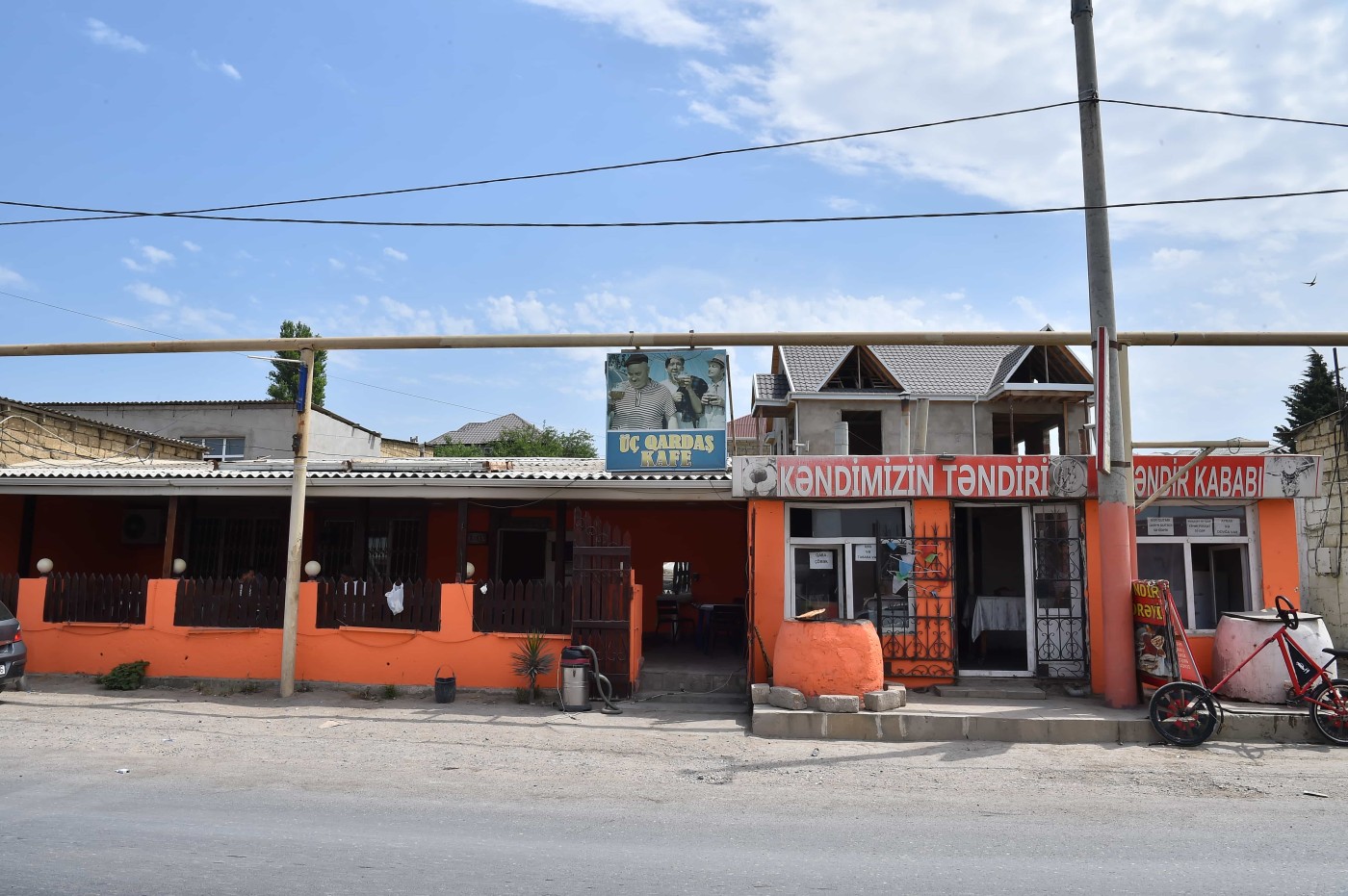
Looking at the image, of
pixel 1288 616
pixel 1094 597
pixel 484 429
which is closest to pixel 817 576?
pixel 1094 597

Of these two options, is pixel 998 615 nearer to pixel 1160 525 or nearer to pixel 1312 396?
pixel 1160 525

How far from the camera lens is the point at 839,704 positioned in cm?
977

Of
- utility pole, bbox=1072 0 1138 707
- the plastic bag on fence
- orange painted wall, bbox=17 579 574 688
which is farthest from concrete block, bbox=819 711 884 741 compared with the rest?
the plastic bag on fence

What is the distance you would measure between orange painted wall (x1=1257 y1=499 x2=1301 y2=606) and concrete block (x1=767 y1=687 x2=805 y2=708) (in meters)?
6.85

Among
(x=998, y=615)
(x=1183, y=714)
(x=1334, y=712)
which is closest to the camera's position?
(x=1334, y=712)

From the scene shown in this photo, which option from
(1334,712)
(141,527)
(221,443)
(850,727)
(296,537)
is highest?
(221,443)

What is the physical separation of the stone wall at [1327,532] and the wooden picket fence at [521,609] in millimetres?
14047

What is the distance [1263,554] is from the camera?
1169 centimetres

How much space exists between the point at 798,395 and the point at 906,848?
23.4m

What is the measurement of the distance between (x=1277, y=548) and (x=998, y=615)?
3.75 meters

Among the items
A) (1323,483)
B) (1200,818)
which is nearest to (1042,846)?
(1200,818)

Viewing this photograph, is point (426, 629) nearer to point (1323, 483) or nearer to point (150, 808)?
point (150, 808)

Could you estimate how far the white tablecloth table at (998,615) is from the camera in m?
12.5

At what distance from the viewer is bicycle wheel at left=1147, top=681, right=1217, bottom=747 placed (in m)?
9.02
